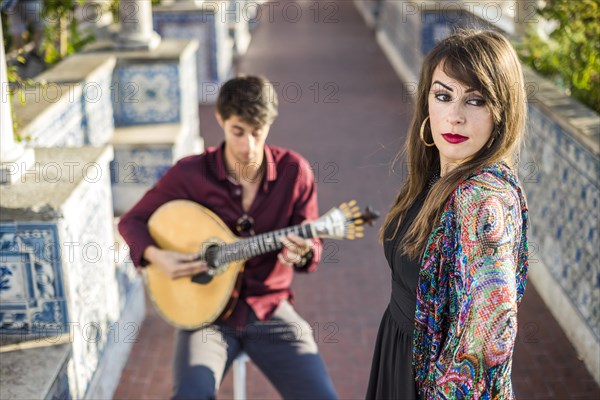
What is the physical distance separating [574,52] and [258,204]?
358cm

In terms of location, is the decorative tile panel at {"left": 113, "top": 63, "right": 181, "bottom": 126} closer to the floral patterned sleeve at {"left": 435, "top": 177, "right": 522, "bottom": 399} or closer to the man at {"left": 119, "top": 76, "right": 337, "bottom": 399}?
the man at {"left": 119, "top": 76, "right": 337, "bottom": 399}

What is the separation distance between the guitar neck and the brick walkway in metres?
1.08

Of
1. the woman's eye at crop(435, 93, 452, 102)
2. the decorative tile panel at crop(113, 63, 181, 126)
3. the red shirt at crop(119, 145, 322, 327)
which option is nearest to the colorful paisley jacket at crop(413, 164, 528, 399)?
the woman's eye at crop(435, 93, 452, 102)

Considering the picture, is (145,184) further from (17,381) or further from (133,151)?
(17,381)

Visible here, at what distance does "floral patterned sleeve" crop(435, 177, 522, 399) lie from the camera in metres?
1.88

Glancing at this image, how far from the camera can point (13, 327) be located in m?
3.39

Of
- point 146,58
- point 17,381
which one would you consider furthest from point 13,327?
point 146,58

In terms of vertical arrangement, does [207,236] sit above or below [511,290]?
below

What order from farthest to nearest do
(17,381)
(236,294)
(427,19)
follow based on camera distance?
(427,19)
(236,294)
(17,381)

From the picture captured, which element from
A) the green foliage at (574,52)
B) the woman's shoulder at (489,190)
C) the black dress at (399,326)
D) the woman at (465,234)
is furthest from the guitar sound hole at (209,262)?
the green foliage at (574,52)

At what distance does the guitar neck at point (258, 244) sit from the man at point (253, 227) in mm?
55

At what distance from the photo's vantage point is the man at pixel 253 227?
3.25 m

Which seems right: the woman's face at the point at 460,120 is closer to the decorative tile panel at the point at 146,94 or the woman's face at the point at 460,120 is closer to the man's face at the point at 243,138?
the man's face at the point at 243,138

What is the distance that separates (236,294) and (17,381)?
911mm
